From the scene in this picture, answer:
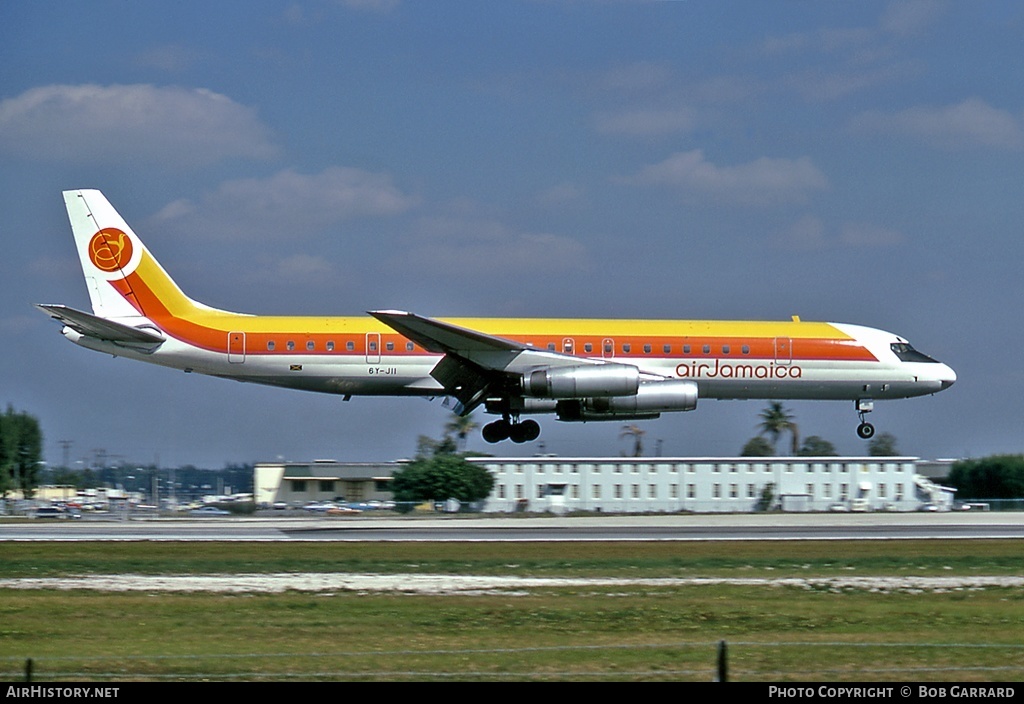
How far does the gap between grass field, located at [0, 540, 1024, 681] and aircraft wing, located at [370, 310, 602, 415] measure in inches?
381

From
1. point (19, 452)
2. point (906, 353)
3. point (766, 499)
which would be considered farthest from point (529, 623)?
point (19, 452)

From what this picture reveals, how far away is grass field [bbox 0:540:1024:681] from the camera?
1353cm

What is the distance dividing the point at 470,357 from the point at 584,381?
3.41 metres

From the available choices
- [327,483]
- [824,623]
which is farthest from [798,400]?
[327,483]

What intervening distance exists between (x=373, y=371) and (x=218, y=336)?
4.59 metres

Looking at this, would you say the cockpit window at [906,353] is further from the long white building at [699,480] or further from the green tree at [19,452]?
the green tree at [19,452]

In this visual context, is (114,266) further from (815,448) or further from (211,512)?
(815,448)

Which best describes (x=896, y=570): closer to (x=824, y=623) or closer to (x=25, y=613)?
(x=824, y=623)

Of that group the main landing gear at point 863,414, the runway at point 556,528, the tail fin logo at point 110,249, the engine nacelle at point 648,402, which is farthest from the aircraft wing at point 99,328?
the main landing gear at point 863,414

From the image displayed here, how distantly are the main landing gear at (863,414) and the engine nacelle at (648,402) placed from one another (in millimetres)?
6569

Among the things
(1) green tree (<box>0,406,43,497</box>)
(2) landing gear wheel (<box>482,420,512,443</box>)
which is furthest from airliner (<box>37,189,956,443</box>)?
(1) green tree (<box>0,406,43,497</box>)

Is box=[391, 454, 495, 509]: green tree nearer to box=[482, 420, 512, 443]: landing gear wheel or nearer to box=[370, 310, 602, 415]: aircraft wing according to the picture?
box=[482, 420, 512, 443]: landing gear wheel

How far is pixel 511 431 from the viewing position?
3831cm
